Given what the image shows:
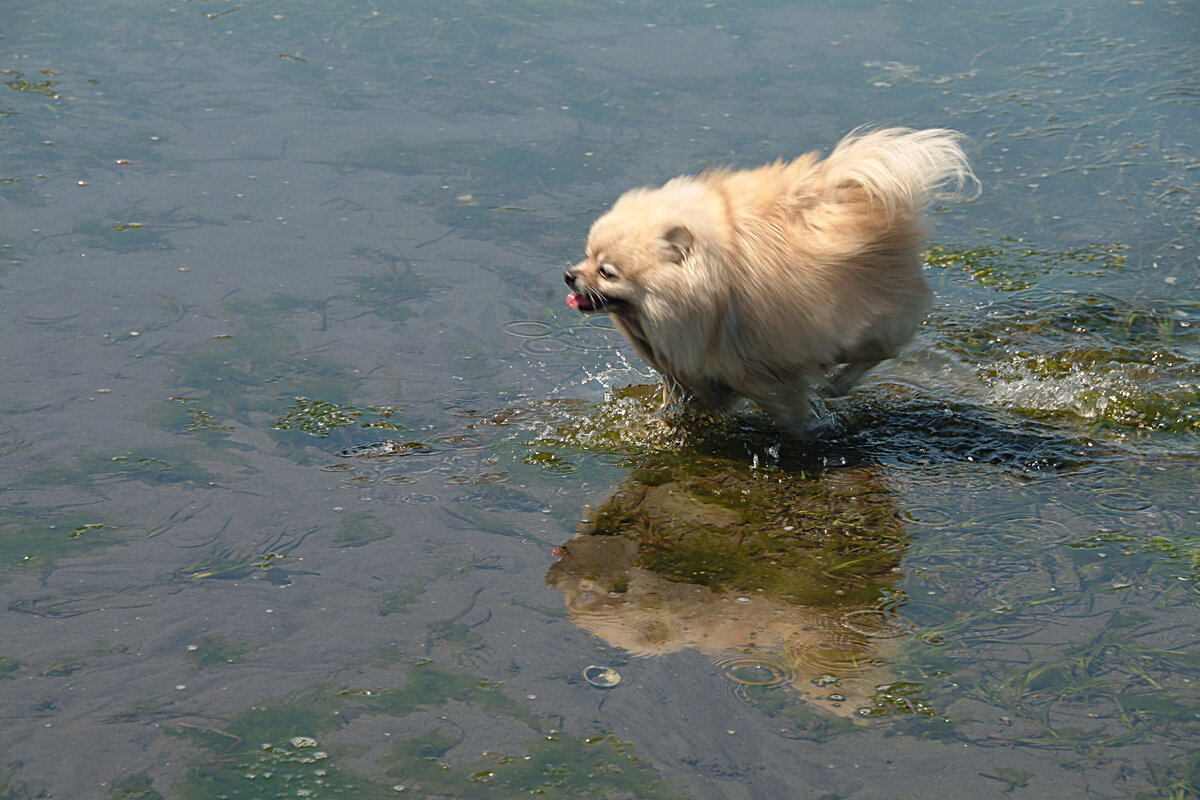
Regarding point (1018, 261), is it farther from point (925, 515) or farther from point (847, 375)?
point (925, 515)

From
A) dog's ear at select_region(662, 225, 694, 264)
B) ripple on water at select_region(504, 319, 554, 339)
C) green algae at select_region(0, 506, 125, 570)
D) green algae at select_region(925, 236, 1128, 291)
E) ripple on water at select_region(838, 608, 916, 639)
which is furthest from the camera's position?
green algae at select_region(925, 236, 1128, 291)

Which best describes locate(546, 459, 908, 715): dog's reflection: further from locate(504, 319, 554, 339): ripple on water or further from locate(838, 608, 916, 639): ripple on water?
locate(504, 319, 554, 339): ripple on water

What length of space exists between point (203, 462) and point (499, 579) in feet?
5.18

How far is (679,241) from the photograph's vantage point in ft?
14.9

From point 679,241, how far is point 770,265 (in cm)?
42

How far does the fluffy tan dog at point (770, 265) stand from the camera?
459 cm

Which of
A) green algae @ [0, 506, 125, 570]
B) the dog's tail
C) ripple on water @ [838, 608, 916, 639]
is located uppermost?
the dog's tail

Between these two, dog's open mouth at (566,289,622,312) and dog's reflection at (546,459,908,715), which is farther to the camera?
dog's open mouth at (566,289,622,312)

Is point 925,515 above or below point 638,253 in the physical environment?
below

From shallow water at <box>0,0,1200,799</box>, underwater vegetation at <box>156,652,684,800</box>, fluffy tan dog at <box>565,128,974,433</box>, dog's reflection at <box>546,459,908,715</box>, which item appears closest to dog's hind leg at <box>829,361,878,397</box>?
shallow water at <box>0,0,1200,799</box>

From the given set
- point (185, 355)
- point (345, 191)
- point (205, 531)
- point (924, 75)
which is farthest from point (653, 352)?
point (924, 75)

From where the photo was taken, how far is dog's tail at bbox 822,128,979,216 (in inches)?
183

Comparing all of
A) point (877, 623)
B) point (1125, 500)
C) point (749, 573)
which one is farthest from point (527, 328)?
point (1125, 500)

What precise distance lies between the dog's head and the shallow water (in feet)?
3.02
